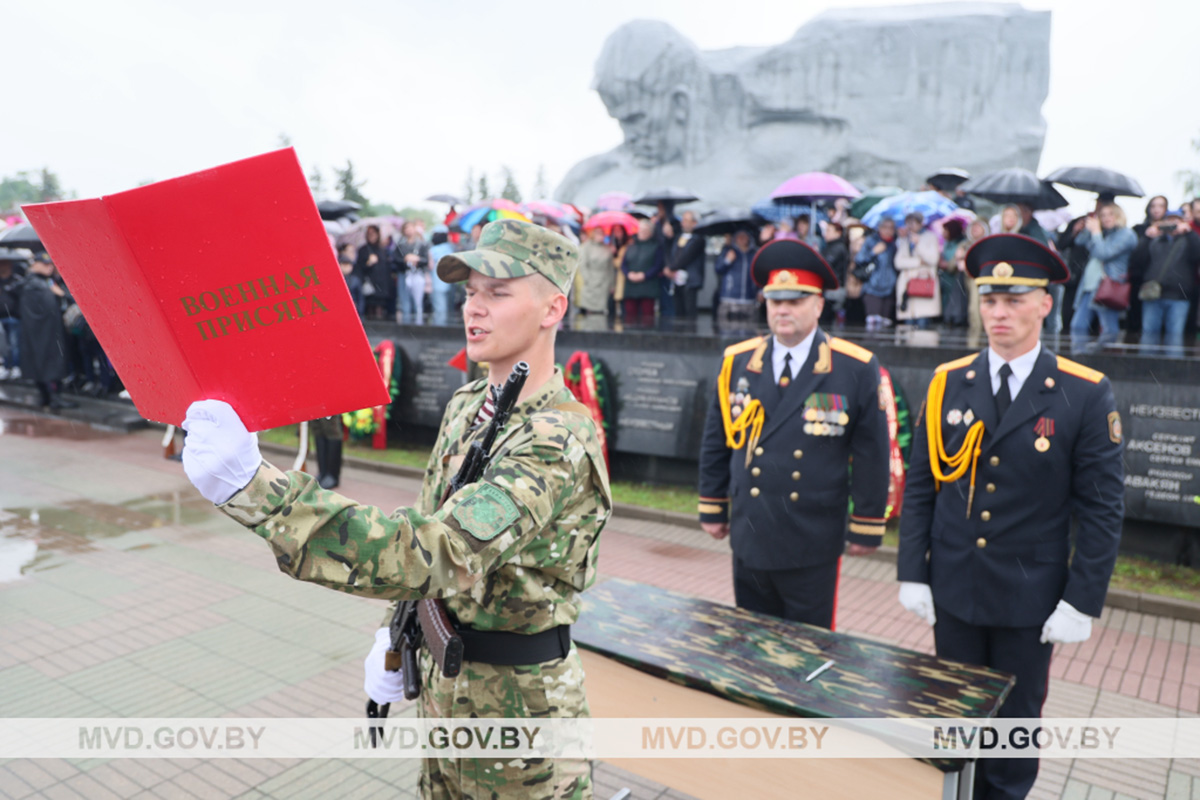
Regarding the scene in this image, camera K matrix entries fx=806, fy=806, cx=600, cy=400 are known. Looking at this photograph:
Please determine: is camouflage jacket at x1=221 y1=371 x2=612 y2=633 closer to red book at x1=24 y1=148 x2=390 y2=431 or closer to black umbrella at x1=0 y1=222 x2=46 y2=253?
red book at x1=24 y1=148 x2=390 y2=431

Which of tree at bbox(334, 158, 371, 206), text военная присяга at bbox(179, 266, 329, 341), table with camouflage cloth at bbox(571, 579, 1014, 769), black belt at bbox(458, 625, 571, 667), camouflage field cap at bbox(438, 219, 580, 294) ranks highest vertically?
tree at bbox(334, 158, 371, 206)

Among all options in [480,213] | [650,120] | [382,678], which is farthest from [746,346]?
[650,120]

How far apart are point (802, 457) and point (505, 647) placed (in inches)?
86.6

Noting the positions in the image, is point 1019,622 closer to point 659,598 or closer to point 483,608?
point 659,598

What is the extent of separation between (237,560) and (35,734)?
2.68m

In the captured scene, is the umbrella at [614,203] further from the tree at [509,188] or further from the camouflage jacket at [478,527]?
the tree at [509,188]

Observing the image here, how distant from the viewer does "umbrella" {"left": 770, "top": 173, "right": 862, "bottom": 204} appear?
39.4 feet

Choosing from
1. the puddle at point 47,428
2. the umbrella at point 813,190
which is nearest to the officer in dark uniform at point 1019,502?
the umbrella at point 813,190

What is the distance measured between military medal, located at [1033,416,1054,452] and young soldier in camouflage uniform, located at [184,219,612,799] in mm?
2009

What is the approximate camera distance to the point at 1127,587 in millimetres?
5684

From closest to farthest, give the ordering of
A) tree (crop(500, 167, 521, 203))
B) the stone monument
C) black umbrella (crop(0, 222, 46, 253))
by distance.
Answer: black umbrella (crop(0, 222, 46, 253))
the stone monument
tree (crop(500, 167, 521, 203))

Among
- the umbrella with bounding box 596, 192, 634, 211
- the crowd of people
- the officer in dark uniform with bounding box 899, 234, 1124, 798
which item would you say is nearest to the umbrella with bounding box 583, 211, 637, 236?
the crowd of people

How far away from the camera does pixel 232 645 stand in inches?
195

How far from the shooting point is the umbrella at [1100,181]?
29.9ft
